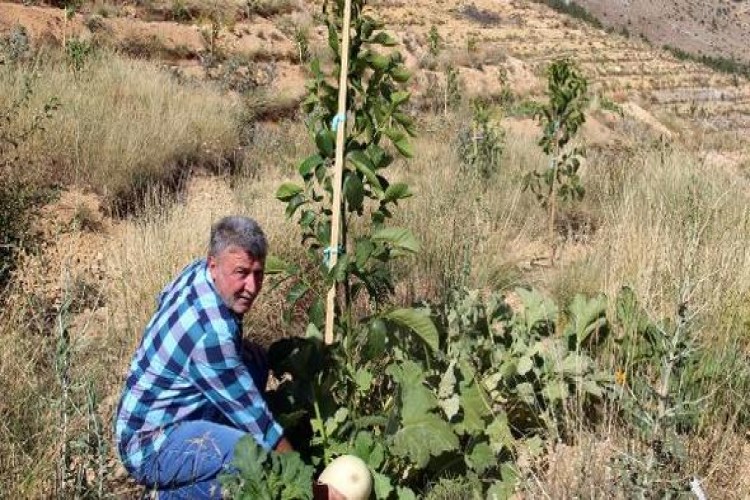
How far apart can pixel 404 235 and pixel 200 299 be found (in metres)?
0.74

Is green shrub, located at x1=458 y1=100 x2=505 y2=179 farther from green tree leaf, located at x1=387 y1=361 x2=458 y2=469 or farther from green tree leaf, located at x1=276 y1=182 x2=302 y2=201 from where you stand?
green tree leaf, located at x1=387 y1=361 x2=458 y2=469

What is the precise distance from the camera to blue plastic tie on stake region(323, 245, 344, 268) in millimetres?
2542

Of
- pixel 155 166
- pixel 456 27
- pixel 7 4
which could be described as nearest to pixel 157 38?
pixel 7 4

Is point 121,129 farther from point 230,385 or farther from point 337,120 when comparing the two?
point 230,385

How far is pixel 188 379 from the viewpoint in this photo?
2.39 m

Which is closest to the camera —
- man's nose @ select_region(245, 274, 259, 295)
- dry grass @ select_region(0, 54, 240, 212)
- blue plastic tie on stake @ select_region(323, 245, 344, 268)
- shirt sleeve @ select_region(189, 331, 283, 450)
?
shirt sleeve @ select_region(189, 331, 283, 450)

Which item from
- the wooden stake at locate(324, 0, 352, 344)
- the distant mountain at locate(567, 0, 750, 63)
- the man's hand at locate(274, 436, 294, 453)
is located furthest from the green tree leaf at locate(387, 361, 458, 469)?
the distant mountain at locate(567, 0, 750, 63)

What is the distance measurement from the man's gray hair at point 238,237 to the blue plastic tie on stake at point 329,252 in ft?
0.76

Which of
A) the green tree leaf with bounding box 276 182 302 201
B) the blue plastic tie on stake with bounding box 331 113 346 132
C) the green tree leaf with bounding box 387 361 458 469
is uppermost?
the blue plastic tie on stake with bounding box 331 113 346 132

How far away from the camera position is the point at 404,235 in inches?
101

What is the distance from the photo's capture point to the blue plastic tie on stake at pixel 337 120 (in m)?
2.48

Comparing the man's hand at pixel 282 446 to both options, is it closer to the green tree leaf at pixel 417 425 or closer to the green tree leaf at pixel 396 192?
the green tree leaf at pixel 417 425

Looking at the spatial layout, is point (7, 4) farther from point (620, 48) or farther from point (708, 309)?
point (620, 48)

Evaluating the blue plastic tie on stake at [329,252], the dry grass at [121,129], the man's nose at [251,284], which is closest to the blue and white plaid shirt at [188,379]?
the man's nose at [251,284]
